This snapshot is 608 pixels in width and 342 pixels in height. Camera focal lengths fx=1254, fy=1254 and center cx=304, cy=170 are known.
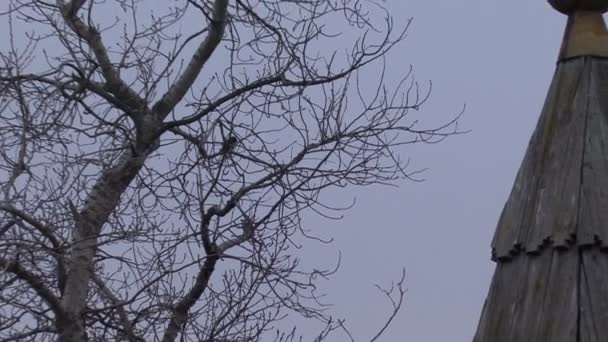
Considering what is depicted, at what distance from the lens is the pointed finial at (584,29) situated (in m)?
3.80

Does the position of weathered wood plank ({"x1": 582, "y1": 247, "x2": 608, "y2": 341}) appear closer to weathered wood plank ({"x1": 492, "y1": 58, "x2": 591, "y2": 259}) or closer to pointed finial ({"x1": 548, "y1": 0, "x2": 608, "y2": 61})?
weathered wood plank ({"x1": 492, "y1": 58, "x2": 591, "y2": 259})

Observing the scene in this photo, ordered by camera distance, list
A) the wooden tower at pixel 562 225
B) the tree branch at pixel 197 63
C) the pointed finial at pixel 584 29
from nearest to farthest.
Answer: the wooden tower at pixel 562 225 → the pointed finial at pixel 584 29 → the tree branch at pixel 197 63

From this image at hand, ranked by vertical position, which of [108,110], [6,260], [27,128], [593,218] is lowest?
[593,218]

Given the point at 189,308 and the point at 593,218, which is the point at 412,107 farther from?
the point at 593,218

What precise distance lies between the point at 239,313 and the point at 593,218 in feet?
19.3

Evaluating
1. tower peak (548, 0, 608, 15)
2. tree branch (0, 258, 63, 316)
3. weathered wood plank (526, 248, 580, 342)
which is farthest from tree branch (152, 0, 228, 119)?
weathered wood plank (526, 248, 580, 342)

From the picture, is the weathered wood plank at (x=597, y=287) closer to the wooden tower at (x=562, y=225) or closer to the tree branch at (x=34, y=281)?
the wooden tower at (x=562, y=225)

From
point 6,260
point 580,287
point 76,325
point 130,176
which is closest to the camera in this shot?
point 580,287

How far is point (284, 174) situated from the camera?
8977 mm

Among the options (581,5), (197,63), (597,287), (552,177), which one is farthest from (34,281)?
(597,287)

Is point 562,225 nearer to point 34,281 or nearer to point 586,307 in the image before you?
point 586,307

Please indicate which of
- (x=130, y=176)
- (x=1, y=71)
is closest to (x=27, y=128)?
(x=1, y=71)

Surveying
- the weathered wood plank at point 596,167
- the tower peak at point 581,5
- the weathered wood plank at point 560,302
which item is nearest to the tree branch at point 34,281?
the tower peak at point 581,5

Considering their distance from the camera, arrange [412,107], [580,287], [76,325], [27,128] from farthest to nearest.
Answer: [412,107] → [76,325] → [27,128] → [580,287]
